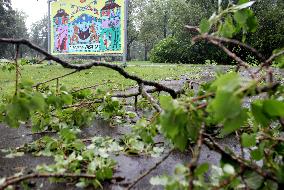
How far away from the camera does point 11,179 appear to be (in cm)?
116

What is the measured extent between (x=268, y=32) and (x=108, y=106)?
82.2ft

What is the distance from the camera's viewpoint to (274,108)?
822 millimetres

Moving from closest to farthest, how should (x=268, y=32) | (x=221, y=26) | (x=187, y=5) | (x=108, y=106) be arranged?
(x=221, y=26) < (x=108, y=106) < (x=268, y=32) < (x=187, y=5)

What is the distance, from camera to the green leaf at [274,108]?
2.66 ft

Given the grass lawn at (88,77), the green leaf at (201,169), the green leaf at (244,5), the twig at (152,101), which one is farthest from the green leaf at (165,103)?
the grass lawn at (88,77)

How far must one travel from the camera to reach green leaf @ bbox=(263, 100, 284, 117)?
812mm

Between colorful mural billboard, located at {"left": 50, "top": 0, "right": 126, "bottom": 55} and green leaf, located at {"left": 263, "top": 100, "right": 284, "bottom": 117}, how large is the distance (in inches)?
603

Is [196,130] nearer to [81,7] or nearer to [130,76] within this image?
[130,76]

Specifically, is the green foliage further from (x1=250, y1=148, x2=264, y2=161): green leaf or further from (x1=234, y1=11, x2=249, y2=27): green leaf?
(x1=234, y1=11, x2=249, y2=27): green leaf

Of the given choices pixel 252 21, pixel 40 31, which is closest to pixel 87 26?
pixel 252 21

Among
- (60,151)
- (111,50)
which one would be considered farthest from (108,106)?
(111,50)

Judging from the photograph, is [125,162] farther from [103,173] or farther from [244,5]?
[244,5]

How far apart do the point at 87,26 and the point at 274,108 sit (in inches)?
659

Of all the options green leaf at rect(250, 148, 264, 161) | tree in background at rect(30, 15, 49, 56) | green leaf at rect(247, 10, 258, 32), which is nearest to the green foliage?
green leaf at rect(250, 148, 264, 161)
